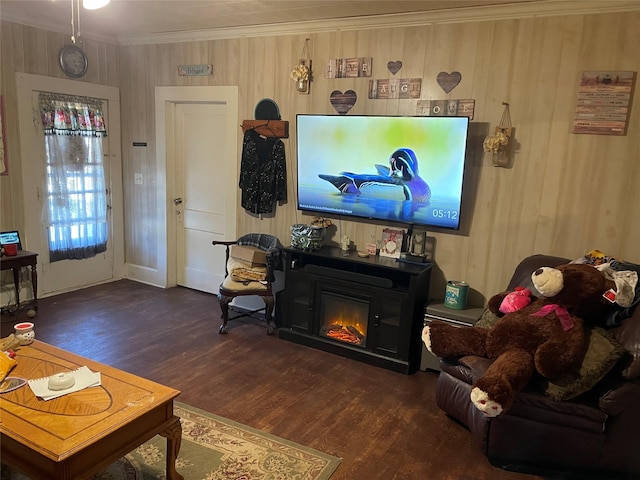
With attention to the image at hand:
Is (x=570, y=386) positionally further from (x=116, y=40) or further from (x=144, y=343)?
(x=116, y=40)

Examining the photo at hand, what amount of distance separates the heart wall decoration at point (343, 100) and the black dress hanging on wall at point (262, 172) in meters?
0.61

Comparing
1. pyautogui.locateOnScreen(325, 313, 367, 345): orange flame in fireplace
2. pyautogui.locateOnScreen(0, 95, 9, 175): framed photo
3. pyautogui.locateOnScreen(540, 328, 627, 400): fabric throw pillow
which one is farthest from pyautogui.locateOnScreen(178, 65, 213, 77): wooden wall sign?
pyautogui.locateOnScreen(540, 328, 627, 400): fabric throw pillow

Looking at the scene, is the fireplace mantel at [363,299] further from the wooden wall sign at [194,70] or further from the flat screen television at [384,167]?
the wooden wall sign at [194,70]

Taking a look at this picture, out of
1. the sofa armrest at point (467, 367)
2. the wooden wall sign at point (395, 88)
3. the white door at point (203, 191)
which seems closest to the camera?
the sofa armrest at point (467, 367)

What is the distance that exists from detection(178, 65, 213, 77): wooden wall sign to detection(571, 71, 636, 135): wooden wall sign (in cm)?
315

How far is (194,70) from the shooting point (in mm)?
4625

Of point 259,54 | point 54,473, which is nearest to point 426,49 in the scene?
point 259,54

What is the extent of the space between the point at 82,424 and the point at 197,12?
10.7 feet

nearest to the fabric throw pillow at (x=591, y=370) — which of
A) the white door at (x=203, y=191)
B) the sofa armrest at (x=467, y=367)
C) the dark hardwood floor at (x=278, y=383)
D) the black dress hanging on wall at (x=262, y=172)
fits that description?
the sofa armrest at (x=467, y=367)

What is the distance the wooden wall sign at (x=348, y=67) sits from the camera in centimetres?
377

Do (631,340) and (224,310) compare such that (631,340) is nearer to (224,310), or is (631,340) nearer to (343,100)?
(343,100)

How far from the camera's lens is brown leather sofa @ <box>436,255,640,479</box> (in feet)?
7.45

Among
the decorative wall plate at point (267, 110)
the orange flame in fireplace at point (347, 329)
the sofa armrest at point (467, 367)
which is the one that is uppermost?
the decorative wall plate at point (267, 110)

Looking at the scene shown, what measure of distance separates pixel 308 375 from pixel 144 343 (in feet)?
4.44
